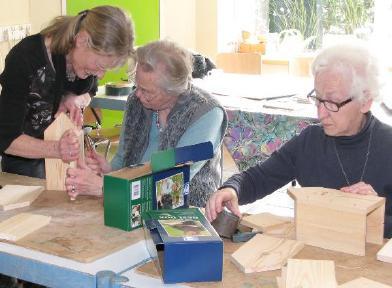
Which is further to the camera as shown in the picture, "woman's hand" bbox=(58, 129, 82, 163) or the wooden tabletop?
"woman's hand" bbox=(58, 129, 82, 163)

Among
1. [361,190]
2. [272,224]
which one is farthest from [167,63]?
[361,190]

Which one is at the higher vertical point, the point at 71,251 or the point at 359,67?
the point at 359,67

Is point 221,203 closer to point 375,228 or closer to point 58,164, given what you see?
point 375,228

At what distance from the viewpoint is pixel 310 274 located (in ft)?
5.23

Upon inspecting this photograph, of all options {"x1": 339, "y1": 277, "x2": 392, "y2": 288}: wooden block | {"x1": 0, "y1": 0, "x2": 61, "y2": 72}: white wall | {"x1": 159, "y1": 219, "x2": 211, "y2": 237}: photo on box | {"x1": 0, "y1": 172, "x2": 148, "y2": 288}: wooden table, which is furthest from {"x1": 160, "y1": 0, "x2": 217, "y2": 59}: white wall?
{"x1": 339, "y1": 277, "x2": 392, "y2": 288}: wooden block

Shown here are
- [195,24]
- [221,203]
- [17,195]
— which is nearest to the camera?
[221,203]

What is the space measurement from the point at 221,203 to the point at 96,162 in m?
0.72

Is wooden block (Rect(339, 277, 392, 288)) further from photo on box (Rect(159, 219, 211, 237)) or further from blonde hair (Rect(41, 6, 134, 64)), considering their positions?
blonde hair (Rect(41, 6, 134, 64))

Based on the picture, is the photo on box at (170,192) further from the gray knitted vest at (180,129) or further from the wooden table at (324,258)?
the gray knitted vest at (180,129)

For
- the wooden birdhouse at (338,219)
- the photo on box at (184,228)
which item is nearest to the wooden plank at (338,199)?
the wooden birdhouse at (338,219)

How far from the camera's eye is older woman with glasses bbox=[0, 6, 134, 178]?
2352 mm

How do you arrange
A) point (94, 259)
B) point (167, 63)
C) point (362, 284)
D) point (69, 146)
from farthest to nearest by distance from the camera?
point (167, 63) → point (69, 146) → point (94, 259) → point (362, 284)

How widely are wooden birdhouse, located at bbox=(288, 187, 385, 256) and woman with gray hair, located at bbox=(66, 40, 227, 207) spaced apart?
682 millimetres

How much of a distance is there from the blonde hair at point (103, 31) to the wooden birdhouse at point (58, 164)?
31 cm
